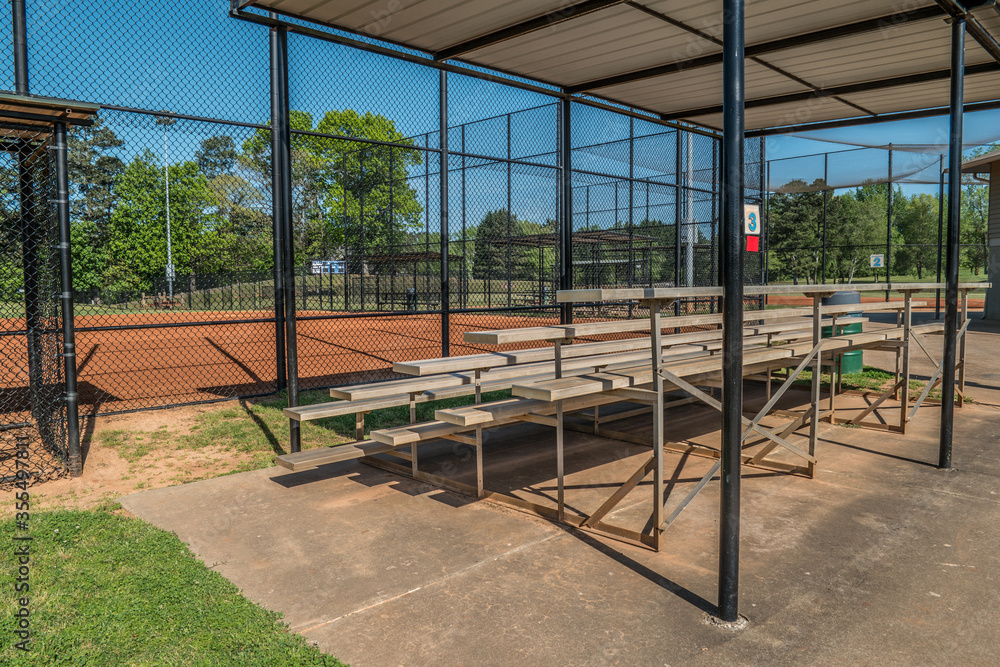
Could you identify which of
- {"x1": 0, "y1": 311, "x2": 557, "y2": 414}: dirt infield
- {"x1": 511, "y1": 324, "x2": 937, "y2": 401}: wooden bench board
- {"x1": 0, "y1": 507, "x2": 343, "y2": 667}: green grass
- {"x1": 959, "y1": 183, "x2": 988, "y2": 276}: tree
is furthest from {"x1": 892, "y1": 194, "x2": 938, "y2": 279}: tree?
{"x1": 0, "y1": 507, "x2": 343, "y2": 667}: green grass

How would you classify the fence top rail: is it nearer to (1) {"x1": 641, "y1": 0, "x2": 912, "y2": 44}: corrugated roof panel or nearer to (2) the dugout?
(1) {"x1": 641, "y1": 0, "x2": 912, "y2": 44}: corrugated roof panel

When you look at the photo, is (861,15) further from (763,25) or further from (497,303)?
(497,303)

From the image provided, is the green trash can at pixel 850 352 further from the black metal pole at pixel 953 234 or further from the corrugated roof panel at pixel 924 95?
the black metal pole at pixel 953 234

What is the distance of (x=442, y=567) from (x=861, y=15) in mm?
5903

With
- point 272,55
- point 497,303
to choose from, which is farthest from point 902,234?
point 272,55

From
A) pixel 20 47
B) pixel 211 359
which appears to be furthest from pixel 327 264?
pixel 20 47

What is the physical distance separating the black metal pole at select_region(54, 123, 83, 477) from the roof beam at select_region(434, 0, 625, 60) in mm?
3388

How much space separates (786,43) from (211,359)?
10.6 metres

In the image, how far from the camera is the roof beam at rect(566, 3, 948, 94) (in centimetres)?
→ 561

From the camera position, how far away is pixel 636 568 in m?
3.43

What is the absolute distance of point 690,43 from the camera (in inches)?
247

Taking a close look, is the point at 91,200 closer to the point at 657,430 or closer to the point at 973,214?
the point at 657,430

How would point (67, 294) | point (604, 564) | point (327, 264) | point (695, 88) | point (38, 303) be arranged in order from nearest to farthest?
point (604, 564) < point (67, 294) < point (38, 303) < point (695, 88) < point (327, 264)

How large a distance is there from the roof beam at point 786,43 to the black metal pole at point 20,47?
5405mm
